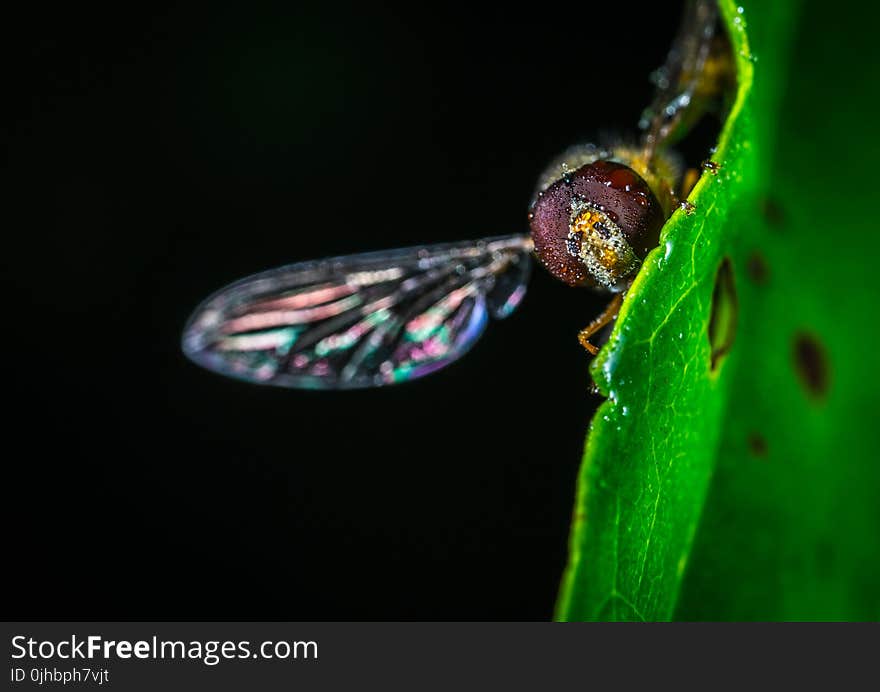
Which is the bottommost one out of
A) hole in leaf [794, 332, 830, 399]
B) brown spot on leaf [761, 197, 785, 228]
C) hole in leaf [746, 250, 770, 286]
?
hole in leaf [794, 332, 830, 399]

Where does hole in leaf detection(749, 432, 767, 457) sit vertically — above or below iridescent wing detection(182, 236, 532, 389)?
below

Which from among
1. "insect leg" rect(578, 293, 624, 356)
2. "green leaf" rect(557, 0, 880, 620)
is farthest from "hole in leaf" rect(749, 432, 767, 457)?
"insect leg" rect(578, 293, 624, 356)

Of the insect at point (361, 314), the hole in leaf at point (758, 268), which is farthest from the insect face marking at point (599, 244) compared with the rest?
the insect at point (361, 314)


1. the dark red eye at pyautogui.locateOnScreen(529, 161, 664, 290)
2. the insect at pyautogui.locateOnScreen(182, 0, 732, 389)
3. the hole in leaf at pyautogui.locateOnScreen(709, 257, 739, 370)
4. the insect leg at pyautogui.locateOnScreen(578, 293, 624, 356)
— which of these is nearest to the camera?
the hole in leaf at pyautogui.locateOnScreen(709, 257, 739, 370)

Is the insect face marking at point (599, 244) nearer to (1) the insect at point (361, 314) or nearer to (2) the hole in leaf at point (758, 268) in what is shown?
(2) the hole in leaf at point (758, 268)

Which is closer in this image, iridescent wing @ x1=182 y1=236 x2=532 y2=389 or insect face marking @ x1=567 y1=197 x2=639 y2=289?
insect face marking @ x1=567 y1=197 x2=639 y2=289

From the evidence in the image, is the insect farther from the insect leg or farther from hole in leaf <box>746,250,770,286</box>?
hole in leaf <box>746,250,770,286</box>


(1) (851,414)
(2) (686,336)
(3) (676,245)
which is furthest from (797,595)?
(3) (676,245)
